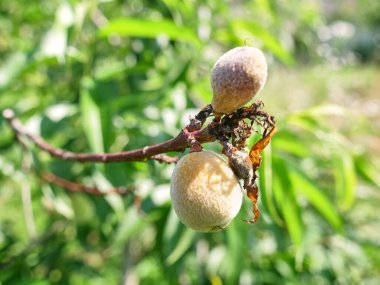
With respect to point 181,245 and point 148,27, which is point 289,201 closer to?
point 181,245

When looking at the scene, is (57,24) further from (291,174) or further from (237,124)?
(237,124)

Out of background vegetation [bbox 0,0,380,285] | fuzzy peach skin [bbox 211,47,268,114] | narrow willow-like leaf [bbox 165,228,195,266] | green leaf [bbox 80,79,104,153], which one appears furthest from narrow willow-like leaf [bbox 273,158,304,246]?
fuzzy peach skin [bbox 211,47,268,114]

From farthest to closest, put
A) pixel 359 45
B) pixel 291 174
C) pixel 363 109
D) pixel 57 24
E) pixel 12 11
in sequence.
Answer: pixel 359 45, pixel 363 109, pixel 12 11, pixel 57 24, pixel 291 174

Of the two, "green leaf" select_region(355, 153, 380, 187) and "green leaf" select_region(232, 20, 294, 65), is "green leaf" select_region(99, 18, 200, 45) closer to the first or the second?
"green leaf" select_region(232, 20, 294, 65)

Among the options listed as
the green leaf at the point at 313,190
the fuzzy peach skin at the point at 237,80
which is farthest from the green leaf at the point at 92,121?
the fuzzy peach skin at the point at 237,80

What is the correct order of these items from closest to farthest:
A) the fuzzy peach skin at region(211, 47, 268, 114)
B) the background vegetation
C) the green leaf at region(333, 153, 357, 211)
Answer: the fuzzy peach skin at region(211, 47, 268, 114) → the background vegetation → the green leaf at region(333, 153, 357, 211)

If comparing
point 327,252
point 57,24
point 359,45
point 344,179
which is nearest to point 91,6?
point 57,24
